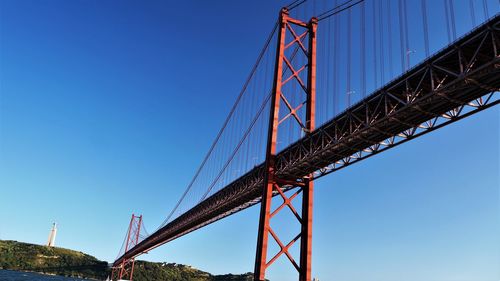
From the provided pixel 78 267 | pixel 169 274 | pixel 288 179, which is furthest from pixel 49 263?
pixel 288 179

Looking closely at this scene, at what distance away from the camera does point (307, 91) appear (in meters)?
31.5

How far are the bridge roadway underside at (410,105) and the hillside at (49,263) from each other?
6325 inches

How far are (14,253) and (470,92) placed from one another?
21483cm

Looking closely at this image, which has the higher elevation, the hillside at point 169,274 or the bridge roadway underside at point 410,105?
the hillside at point 169,274

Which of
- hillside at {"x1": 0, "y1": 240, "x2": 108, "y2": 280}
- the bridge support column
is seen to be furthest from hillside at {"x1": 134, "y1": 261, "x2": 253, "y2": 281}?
the bridge support column

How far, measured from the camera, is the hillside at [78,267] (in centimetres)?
16850

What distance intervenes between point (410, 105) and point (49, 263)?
665 feet

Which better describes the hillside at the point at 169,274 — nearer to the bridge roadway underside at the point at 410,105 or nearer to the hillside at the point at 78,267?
the hillside at the point at 78,267

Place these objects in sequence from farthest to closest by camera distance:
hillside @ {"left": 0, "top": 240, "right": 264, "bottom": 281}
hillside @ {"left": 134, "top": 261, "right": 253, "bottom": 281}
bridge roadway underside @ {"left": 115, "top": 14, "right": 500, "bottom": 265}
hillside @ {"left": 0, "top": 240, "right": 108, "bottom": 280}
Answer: hillside @ {"left": 0, "top": 240, "right": 108, "bottom": 280}, hillside @ {"left": 0, "top": 240, "right": 264, "bottom": 281}, hillside @ {"left": 134, "top": 261, "right": 253, "bottom": 281}, bridge roadway underside @ {"left": 115, "top": 14, "right": 500, "bottom": 265}

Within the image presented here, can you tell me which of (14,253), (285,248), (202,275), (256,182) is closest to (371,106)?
(285,248)

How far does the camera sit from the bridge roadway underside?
1614 cm

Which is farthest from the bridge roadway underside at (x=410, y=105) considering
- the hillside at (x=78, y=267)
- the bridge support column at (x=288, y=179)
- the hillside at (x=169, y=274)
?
the hillside at (x=78, y=267)

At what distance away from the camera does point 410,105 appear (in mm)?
18750

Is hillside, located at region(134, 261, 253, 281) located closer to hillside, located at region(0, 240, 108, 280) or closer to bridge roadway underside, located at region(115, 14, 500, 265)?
hillside, located at region(0, 240, 108, 280)
